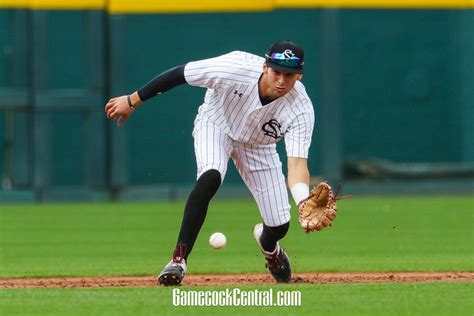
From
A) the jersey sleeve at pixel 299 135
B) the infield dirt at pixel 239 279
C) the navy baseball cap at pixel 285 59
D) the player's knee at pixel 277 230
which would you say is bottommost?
the infield dirt at pixel 239 279

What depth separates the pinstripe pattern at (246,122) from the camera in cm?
694

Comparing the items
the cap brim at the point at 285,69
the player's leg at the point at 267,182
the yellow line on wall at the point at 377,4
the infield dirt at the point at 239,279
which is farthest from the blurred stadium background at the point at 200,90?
the cap brim at the point at 285,69

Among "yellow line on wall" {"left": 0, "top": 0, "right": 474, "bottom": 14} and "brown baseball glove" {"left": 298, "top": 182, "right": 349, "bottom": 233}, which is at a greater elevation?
"yellow line on wall" {"left": 0, "top": 0, "right": 474, "bottom": 14}

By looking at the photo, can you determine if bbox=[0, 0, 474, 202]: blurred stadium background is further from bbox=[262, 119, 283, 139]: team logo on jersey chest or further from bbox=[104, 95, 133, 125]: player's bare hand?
bbox=[104, 95, 133, 125]: player's bare hand

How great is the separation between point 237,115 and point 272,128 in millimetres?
217

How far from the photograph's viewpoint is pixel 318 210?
6.77 metres

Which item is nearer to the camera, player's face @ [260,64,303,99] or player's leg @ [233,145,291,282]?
player's face @ [260,64,303,99]

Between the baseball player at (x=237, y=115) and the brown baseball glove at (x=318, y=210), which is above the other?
the baseball player at (x=237, y=115)

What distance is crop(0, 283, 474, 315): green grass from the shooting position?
579 centimetres

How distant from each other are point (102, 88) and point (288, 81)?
36.0 feet

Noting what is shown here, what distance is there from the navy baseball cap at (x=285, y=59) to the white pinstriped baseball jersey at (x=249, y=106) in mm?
230

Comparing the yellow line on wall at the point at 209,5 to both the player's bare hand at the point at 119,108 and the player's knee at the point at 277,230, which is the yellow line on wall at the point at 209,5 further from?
the player's bare hand at the point at 119,108

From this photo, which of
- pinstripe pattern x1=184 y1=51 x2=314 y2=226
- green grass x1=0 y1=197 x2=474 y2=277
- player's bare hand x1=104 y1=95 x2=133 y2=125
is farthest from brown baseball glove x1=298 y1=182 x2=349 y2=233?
green grass x1=0 y1=197 x2=474 y2=277

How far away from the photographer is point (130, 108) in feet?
22.7
